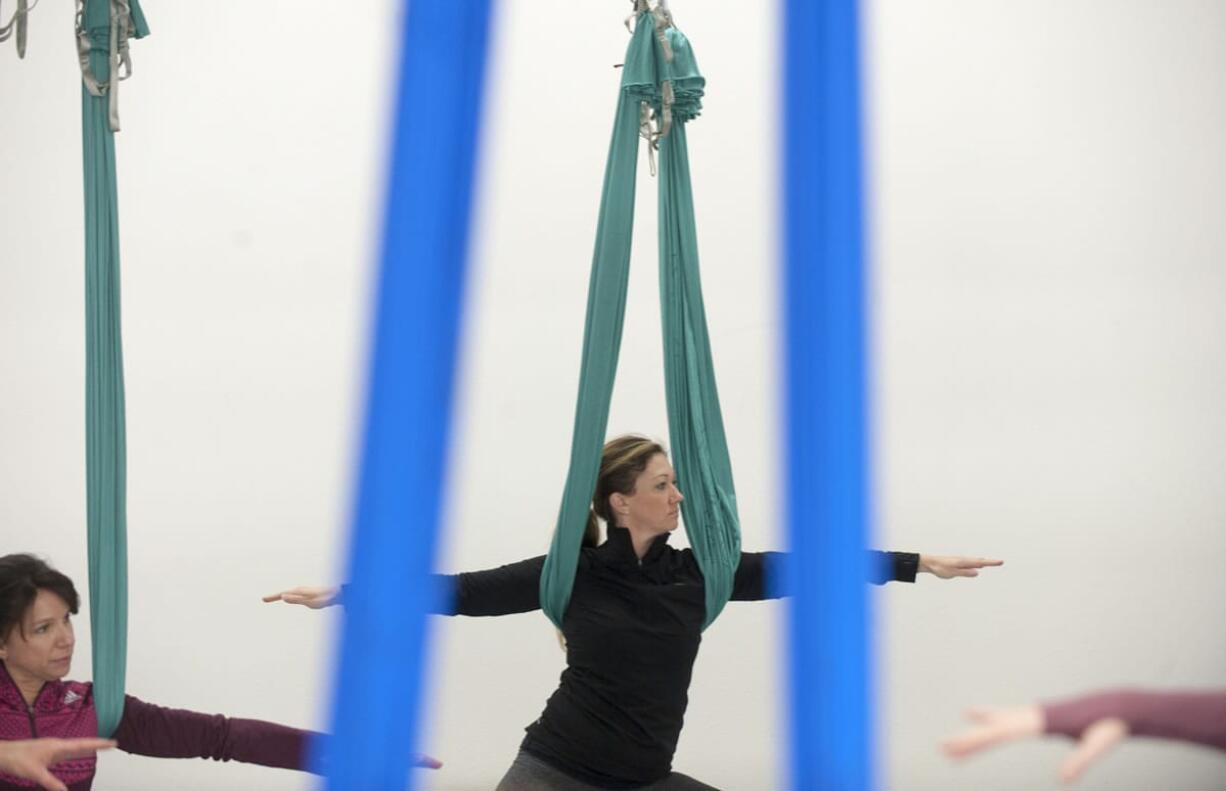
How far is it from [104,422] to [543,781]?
110 cm

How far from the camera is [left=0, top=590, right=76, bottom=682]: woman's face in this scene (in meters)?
2.47

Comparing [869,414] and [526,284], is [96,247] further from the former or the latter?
[526,284]

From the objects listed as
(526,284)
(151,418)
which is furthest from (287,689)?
(526,284)

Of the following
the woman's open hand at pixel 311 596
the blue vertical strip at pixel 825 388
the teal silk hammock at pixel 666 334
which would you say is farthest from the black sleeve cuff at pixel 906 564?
the blue vertical strip at pixel 825 388

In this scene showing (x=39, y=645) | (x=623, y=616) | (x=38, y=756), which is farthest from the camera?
(x=623, y=616)

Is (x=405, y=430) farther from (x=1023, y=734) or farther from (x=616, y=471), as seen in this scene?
(x=616, y=471)

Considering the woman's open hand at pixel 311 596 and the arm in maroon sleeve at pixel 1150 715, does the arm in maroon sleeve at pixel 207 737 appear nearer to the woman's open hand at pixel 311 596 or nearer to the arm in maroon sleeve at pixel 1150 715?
the woman's open hand at pixel 311 596

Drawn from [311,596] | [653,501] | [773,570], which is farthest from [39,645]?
[773,570]

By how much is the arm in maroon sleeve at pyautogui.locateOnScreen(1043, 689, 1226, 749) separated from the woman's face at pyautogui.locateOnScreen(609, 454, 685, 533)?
1.39 metres

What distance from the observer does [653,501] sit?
2867 millimetres

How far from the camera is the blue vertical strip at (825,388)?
160 cm

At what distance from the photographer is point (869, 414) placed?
1.63m

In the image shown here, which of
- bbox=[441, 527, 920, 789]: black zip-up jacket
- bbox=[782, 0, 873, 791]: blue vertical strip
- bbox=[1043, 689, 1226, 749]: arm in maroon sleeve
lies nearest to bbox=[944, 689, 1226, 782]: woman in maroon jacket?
bbox=[1043, 689, 1226, 749]: arm in maroon sleeve

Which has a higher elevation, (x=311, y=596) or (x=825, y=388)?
(x=825, y=388)
